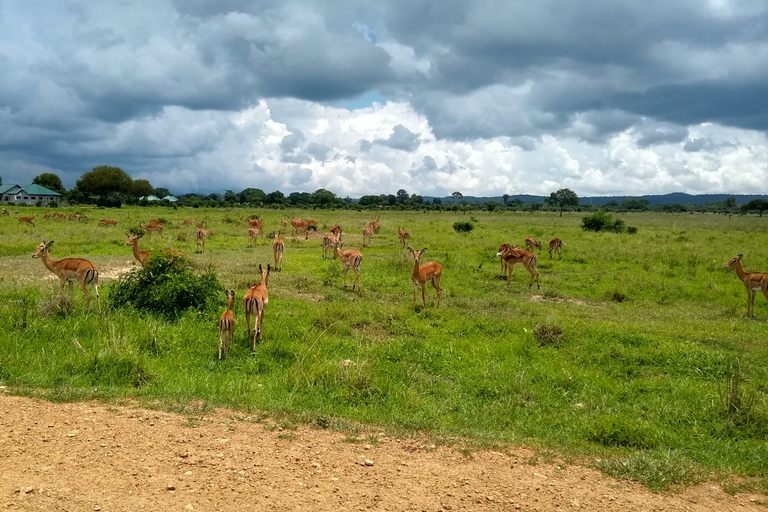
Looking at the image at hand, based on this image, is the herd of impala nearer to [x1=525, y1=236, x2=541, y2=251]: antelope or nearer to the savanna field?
the savanna field

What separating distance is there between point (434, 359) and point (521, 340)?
1.91m

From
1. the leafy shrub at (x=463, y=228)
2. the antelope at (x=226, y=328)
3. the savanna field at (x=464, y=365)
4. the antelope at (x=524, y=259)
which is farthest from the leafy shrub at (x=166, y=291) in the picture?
the leafy shrub at (x=463, y=228)

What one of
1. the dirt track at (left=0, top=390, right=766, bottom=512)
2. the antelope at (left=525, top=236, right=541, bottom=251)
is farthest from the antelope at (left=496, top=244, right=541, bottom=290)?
the dirt track at (left=0, top=390, right=766, bottom=512)

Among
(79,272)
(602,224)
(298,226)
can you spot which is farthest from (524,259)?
(602,224)

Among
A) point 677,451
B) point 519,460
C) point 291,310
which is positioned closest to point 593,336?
point 677,451

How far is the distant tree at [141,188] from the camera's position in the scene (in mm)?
87000

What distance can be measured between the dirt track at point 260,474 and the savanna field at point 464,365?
1.51 ft

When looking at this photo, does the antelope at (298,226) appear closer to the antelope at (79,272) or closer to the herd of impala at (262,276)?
the herd of impala at (262,276)

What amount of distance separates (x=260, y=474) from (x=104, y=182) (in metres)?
84.3

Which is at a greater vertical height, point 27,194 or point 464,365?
point 27,194

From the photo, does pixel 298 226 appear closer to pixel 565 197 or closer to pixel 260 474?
pixel 260 474

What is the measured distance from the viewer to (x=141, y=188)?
93000 millimetres

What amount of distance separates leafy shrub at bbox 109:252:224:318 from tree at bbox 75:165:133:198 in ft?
252

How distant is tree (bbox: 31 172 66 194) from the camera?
9619 centimetres
